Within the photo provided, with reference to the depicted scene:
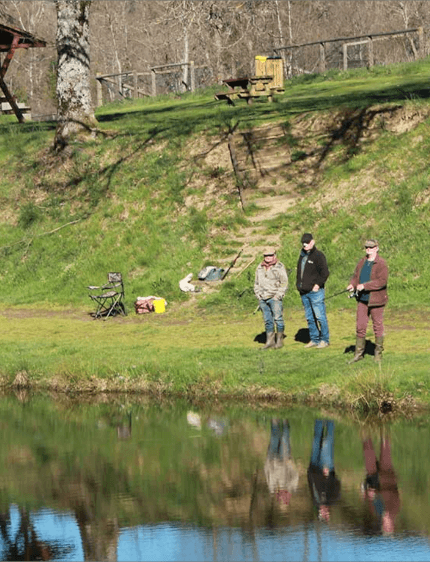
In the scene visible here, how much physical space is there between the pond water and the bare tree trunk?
17951 mm

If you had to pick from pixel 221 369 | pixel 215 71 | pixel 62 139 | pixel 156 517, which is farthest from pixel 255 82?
pixel 215 71

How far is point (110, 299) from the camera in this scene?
27.3 metres

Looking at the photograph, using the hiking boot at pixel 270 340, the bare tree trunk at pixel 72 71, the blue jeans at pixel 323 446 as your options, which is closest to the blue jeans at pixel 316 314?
the hiking boot at pixel 270 340

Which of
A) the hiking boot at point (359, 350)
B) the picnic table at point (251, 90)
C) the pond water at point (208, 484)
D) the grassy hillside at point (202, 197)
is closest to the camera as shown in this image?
the pond water at point (208, 484)

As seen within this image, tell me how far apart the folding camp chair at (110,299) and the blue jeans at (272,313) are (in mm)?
5951

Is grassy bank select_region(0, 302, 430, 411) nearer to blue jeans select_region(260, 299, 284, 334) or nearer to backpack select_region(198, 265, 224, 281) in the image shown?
blue jeans select_region(260, 299, 284, 334)

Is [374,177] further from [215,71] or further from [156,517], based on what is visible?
[215,71]

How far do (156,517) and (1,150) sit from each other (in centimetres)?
2669

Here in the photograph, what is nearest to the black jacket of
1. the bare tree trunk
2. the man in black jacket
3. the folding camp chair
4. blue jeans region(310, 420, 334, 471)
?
the man in black jacket

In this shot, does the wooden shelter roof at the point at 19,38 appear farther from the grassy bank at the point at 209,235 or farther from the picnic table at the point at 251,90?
the picnic table at the point at 251,90

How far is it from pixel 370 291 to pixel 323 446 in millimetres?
4151

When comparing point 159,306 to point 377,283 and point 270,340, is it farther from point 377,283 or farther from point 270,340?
point 377,283

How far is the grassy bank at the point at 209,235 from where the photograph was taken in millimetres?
18891

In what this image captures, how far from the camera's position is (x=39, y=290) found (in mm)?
29375
